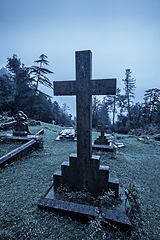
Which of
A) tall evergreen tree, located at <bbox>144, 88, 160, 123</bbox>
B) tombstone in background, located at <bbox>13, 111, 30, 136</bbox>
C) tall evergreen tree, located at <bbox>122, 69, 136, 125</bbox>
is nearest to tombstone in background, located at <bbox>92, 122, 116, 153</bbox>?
tombstone in background, located at <bbox>13, 111, 30, 136</bbox>

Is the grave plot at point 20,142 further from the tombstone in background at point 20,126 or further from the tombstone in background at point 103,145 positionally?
the tombstone in background at point 103,145

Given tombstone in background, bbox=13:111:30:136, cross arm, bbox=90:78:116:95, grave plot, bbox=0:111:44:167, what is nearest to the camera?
cross arm, bbox=90:78:116:95

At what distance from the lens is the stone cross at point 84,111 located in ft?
7.06

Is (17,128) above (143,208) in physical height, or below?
above

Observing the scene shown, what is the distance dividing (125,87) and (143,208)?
2207cm

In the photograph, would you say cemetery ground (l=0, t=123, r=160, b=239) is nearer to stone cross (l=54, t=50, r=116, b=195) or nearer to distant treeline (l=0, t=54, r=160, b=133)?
stone cross (l=54, t=50, r=116, b=195)

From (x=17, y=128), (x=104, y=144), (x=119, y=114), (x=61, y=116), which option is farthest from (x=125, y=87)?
(x=17, y=128)

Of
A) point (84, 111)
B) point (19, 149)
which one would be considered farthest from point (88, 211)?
point (19, 149)

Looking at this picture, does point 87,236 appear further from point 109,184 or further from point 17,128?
point 17,128

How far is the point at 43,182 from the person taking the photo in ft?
9.93

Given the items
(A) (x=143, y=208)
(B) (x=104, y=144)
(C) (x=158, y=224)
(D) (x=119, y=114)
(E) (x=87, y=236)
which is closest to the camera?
(E) (x=87, y=236)

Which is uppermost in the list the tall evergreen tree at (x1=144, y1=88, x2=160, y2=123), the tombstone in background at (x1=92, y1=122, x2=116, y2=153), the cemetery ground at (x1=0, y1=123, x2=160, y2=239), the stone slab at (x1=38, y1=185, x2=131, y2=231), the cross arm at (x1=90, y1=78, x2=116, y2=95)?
the tall evergreen tree at (x1=144, y1=88, x2=160, y2=123)

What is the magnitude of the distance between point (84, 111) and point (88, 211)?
1711mm

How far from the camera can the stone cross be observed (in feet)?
7.06
